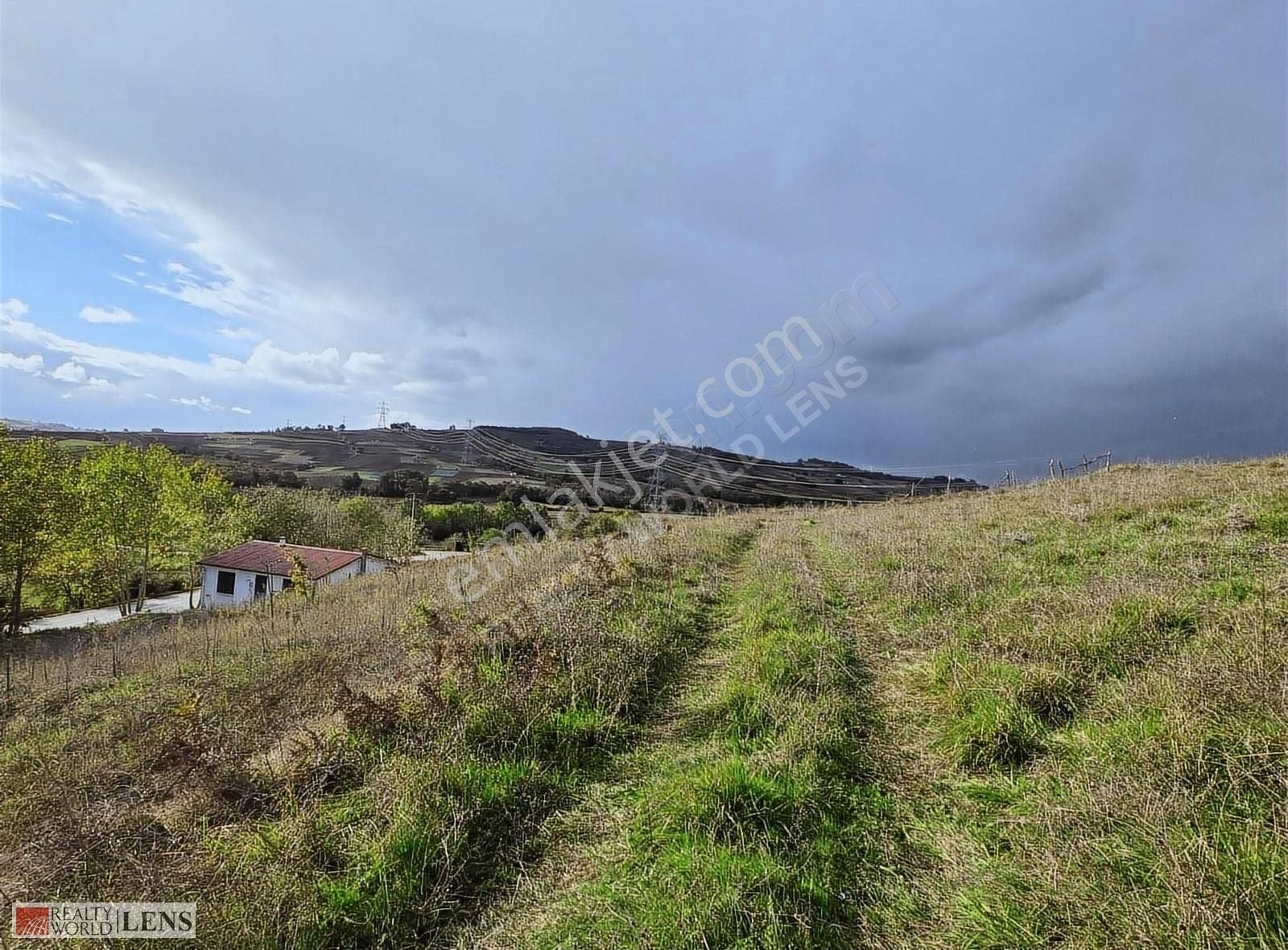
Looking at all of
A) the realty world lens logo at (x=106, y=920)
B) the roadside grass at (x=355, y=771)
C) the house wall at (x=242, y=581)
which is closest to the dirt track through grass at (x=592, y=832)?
the roadside grass at (x=355, y=771)

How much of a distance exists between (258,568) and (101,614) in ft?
39.3

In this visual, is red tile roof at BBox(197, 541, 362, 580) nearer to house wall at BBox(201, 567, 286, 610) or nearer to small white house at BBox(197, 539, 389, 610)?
small white house at BBox(197, 539, 389, 610)

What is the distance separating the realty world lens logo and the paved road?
3432 cm

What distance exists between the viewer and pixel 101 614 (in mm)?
34156

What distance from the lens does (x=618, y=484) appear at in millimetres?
60469

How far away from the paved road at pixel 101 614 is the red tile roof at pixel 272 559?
374 cm

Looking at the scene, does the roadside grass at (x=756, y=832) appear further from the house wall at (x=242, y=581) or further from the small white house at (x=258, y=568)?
the house wall at (x=242, y=581)

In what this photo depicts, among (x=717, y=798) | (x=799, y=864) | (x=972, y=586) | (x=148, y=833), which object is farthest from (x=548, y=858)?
(x=972, y=586)

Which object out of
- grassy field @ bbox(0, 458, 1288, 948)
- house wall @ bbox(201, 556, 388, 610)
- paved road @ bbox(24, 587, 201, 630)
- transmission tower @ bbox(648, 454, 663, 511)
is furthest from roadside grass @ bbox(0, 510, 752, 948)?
paved road @ bbox(24, 587, 201, 630)

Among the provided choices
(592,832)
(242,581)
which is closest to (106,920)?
(592,832)

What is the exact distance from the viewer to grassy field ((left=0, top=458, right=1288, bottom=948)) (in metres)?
2.65

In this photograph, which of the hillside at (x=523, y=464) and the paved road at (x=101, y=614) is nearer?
the paved road at (x=101, y=614)

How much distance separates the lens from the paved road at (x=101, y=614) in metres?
30.3

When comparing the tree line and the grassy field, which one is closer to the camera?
the grassy field
